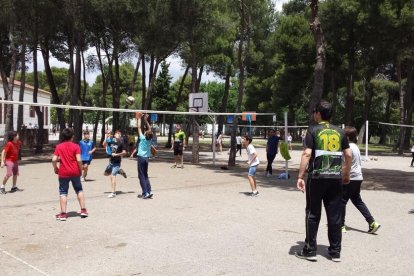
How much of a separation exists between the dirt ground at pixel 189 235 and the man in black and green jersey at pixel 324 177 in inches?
12.6

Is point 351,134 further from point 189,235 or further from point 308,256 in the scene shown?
point 189,235

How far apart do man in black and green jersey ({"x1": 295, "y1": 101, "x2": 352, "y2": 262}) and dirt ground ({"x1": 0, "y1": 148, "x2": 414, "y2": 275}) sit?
1.05 feet

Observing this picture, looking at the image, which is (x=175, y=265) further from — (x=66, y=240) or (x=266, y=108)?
(x=266, y=108)

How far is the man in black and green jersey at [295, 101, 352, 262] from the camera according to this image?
232 inches

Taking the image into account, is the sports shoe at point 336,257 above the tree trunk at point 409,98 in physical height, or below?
below

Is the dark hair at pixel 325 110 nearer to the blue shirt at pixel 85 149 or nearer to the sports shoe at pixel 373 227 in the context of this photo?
the sports shoe at pixel 373 227

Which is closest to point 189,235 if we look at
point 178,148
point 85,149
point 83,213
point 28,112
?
point 83,213

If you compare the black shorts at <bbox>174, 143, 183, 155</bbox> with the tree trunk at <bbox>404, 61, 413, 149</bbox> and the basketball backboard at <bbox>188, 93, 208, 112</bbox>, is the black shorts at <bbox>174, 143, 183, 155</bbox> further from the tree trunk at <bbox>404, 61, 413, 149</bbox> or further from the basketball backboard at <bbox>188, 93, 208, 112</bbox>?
the tree trunk at <bbox>404, 61, 413, 149</bbox>

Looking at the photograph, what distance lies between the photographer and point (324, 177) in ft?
19.3

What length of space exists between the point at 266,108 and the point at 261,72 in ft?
25.6

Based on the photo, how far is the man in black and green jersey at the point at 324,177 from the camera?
19.3 feet

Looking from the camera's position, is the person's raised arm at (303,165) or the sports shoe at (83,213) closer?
the person's raised arm at (303,165)

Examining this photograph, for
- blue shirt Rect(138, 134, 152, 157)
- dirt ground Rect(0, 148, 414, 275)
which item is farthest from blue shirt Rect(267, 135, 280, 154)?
blue shirt Rect(138, 134, 152, 157)

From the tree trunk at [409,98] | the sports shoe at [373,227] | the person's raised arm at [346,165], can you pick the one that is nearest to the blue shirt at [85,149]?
the sports shoe at [373,227]
